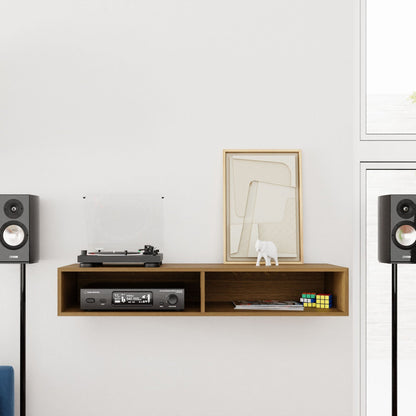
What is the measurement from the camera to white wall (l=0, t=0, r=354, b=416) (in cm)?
233

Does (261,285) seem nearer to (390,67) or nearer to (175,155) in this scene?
(175,155)

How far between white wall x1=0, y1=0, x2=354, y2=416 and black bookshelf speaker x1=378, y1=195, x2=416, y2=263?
1.12ft

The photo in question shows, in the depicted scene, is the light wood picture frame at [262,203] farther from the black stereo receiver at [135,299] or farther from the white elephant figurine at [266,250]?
the black stereo receiver at [135,299]

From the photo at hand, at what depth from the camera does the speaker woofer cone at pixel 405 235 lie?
2.01m

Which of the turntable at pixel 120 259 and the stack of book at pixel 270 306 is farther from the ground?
the turntable at pixel 120 259

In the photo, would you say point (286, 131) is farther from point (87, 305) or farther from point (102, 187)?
point (87, 305)

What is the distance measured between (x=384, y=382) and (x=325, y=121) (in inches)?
60.3

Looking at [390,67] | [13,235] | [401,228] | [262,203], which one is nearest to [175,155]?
[262,203]

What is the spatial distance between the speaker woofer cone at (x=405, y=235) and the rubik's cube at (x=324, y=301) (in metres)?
0.43

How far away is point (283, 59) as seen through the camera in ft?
7.80

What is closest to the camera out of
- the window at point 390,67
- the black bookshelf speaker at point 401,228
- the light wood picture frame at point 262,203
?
the black bookshelf speaker at point 401,228

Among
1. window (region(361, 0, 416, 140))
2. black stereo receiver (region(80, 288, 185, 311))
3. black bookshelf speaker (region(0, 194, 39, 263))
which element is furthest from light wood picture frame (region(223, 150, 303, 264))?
black bookshelf speaker (region(0, 194, 39, 263))

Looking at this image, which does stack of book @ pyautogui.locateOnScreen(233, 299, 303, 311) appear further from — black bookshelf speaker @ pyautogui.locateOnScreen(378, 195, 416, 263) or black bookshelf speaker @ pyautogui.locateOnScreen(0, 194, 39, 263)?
black bookshelf speaker @ pyautogui.locateOnScreen(0, 194, 39, 263)

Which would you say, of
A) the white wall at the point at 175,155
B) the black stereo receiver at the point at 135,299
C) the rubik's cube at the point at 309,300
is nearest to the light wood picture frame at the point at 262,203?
the white wall at the point at 175,155
